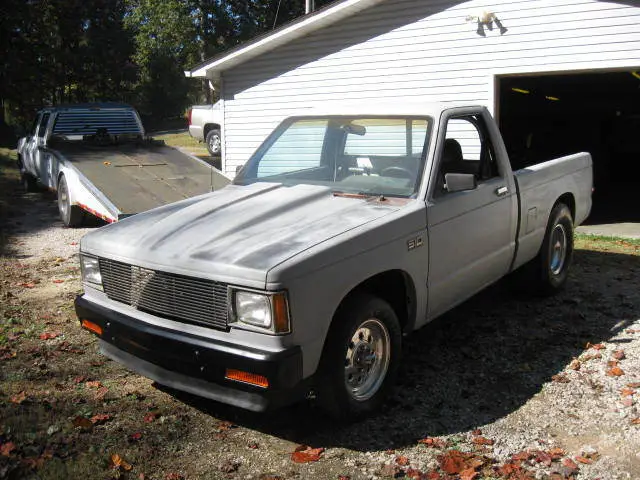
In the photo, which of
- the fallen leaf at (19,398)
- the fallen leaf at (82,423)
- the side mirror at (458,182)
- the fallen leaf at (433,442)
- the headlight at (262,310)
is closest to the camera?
the headlight at (262,310)

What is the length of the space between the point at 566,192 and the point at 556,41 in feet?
15.5

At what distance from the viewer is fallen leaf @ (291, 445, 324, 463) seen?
3736 millimetres

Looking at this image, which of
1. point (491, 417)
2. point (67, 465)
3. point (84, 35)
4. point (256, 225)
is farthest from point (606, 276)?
point (84, 35)

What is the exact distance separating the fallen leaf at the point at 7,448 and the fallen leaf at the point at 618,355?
4.30 m

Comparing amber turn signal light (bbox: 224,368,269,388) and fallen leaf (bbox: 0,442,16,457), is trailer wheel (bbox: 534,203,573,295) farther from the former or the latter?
fallen leaf (bbox: 0,442,16,457)

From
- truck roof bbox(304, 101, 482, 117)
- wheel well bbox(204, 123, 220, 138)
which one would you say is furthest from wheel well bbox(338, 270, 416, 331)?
wheel well bbox(204, 123, 220, 138)

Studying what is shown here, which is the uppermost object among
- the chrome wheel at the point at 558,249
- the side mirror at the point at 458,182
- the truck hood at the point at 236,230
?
the side mirror at the point at 458,182

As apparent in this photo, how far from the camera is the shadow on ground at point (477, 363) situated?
4.11m

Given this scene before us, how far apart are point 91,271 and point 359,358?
1856 millimetres

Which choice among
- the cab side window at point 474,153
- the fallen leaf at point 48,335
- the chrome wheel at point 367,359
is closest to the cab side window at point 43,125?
the fallen leaf at point 48,335

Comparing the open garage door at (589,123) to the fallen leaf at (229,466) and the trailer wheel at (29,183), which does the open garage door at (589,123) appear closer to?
the trailer wheel at (29,183)

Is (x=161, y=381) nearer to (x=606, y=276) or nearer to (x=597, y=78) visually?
(x=606, y=276)

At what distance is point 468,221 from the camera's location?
15.9 feet

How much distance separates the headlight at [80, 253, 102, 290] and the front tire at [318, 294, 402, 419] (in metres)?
1.62
